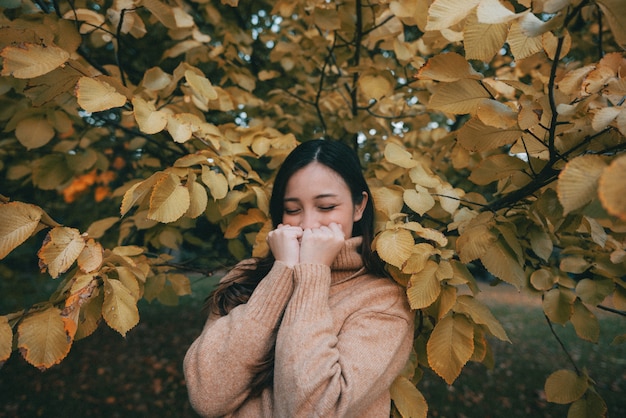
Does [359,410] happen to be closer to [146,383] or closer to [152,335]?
[146,383]

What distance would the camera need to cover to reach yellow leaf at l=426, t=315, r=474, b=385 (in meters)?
1.10

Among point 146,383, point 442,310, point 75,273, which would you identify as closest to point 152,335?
point 146,383

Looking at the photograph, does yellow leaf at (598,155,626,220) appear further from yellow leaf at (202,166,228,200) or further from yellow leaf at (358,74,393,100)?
yellow leaf at (358,74,393,100)

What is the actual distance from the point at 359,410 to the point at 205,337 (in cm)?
56

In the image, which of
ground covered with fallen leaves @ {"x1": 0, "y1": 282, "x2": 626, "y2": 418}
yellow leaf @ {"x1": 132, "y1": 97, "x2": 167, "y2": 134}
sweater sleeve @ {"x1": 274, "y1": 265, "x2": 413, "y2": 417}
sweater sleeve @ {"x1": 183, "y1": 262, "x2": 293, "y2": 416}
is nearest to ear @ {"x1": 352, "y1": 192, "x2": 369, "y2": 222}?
sweater sleeve @ {"x1": 274, "y1": 265, "x2": 413, "y2": 417}

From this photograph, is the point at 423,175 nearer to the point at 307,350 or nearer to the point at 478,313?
the point at 478,313

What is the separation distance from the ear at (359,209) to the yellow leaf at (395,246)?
469 millimetres

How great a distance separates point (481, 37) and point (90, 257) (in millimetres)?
1176

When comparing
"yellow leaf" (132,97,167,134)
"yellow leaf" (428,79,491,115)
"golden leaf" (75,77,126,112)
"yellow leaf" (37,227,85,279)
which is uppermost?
"yellow leaf" (428,79,491,115)

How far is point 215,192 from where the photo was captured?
4.25ft

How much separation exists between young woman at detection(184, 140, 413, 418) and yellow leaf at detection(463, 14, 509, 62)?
0.72 meters

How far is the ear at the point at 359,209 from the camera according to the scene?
162 cm

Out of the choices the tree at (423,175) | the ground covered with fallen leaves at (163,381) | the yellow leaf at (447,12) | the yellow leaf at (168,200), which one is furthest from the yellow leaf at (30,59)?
the ground covered with fallen leaves at (163,381)

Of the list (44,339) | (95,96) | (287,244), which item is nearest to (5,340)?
(44,339)
